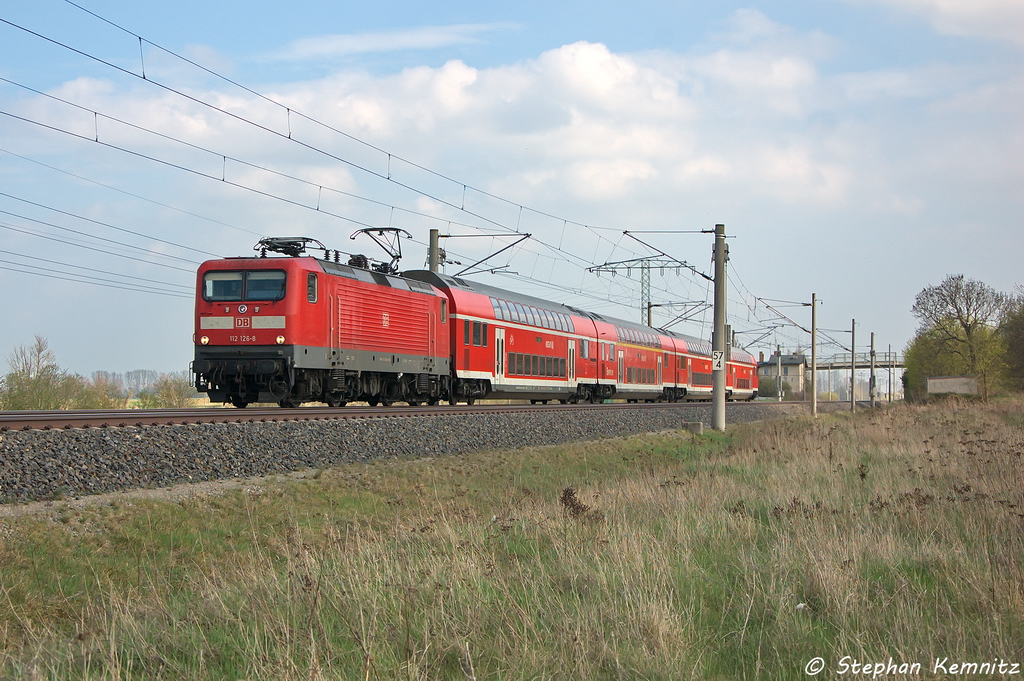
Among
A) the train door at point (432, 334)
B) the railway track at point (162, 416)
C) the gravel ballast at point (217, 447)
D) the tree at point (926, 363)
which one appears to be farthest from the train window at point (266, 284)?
the tree at point (926, 363)

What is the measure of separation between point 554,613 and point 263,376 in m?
14.9

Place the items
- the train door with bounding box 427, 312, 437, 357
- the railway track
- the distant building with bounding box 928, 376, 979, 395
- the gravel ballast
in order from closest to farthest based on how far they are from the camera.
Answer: the gravel ballast < the railway track < the train door with bounding box 427, 312, 437, 357 < the distant building with bounding box 928, 376, 979, 395

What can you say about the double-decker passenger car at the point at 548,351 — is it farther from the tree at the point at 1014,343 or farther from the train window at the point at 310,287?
the tree at the point at 1014,343

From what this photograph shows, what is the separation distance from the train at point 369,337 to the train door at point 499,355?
6 cm

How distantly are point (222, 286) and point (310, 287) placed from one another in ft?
6.79

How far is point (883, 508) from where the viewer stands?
920cm

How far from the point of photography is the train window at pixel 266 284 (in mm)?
19047

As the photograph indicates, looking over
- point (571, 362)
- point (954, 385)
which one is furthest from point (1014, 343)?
point (571, 362)

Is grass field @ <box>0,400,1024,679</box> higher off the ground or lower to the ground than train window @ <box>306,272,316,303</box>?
lower

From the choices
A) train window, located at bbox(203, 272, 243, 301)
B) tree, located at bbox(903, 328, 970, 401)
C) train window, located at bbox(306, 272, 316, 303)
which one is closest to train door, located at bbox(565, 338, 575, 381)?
train window, located at bbox(306, 272, 316, 303)

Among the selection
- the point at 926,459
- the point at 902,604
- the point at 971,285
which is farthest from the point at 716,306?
the point at 971,285

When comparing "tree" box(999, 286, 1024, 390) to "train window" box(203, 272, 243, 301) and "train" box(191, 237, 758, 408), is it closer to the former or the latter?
"train" box(191, 237, 758, 408)

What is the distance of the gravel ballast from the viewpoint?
402 inches

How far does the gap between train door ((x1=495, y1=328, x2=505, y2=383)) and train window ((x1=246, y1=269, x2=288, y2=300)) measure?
36.1 feet
